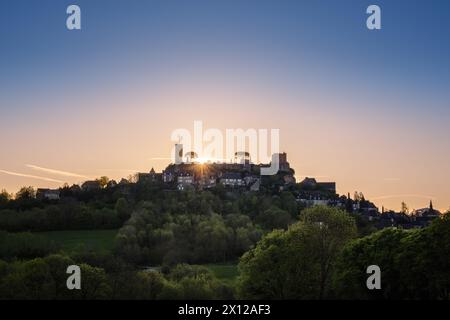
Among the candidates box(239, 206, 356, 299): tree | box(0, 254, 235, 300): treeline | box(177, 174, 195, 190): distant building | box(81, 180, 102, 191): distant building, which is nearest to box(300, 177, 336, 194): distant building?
box(177, 174, 195, 190): distant building

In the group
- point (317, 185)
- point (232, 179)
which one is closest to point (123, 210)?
point (232, 179)

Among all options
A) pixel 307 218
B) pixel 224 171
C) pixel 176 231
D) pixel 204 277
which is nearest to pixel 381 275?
pixel 307 218

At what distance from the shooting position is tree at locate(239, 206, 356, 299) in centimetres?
4522

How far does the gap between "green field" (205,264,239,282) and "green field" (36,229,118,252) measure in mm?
16299

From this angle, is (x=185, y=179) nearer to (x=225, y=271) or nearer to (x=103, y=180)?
(x=103, y=180)

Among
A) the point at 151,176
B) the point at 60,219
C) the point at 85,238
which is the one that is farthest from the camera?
the point at 151,176

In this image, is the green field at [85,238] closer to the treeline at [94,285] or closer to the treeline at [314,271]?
the treeline at [94,285]

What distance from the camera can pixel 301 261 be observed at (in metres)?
45.5

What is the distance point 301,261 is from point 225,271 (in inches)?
1257

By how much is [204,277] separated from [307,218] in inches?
512

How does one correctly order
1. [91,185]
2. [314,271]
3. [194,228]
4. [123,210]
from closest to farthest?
[314,271]
[194,228]
[123,210]
[91,185]

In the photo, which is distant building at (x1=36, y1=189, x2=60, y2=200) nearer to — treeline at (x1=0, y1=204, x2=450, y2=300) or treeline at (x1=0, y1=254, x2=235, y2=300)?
treeline at (x1=0, y1=254, x2=235, y2=300)

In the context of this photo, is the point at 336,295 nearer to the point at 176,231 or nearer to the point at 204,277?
the point at 204,277

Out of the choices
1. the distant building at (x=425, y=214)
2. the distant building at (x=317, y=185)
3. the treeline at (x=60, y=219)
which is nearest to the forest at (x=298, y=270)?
the treeline at (x=60, y=219)
